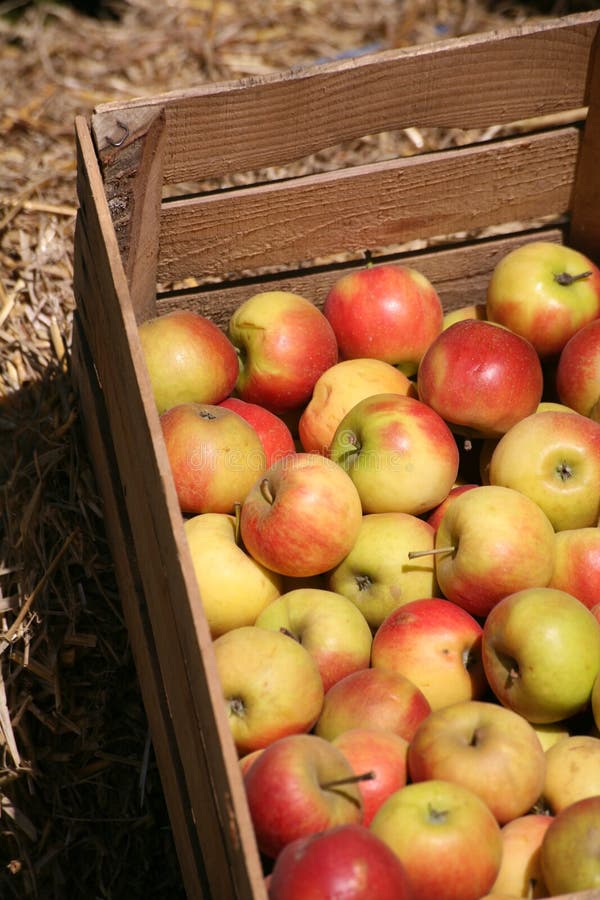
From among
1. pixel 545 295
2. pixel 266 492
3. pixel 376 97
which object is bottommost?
pixel 266 492

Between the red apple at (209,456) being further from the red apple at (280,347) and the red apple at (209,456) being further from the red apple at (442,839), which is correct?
the red apple at (442,839)

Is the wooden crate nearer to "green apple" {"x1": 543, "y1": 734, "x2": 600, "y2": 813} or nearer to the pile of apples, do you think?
the pile of apples

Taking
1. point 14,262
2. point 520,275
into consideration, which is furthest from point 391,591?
point 14,262

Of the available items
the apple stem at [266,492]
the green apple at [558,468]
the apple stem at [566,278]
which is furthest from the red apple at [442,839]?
the apple stem at [566,278]

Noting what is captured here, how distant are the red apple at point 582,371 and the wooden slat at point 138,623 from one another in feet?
4.08

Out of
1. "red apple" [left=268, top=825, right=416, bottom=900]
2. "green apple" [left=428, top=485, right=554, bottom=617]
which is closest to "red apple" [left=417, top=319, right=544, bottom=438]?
"green apple" [left=428, top=485, right=554, bottom=617]

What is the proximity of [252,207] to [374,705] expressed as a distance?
1.42 m

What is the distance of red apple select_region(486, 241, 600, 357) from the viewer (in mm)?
2670

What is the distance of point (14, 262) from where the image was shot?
3.46 metres

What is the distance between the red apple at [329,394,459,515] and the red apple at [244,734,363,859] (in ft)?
2.60

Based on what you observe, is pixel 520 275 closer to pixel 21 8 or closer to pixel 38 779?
pixel 38 779

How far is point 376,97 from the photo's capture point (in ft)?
8.34

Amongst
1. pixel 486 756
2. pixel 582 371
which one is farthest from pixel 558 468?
pixel 486 756

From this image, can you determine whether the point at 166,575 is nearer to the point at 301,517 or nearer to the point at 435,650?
the point at 301,517
